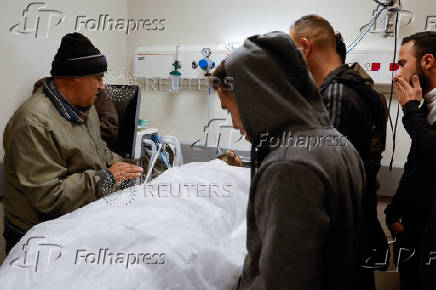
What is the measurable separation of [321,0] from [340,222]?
6.57ft

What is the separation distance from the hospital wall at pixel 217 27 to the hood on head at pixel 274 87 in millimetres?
1691

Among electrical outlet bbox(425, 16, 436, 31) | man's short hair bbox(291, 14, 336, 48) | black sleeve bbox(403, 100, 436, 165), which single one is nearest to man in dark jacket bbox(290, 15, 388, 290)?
man's short hair bbox(291, 14, 336, 48)

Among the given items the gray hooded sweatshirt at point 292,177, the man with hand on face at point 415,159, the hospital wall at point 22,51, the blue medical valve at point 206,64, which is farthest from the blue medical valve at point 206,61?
the gray hooded sweatshirt at point 292,177

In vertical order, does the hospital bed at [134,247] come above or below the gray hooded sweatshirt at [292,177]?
below

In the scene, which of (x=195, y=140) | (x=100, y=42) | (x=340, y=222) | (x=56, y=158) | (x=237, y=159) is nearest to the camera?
(x=340, y=222)

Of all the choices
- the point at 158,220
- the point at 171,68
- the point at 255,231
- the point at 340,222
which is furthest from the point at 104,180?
the point at 171,68

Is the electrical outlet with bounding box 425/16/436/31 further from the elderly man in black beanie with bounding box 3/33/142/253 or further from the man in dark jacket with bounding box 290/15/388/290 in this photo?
the elderly man in black beanie with bounding box 3/33/142/253

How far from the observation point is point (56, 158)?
1415 mm

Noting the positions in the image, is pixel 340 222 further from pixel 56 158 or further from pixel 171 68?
pixel 171 68

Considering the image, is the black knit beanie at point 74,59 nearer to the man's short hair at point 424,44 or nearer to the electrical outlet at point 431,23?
the man's short hair at point 424,44

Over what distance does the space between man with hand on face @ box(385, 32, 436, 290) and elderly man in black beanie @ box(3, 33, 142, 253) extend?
1.30 metres

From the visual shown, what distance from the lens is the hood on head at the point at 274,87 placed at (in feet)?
2.50

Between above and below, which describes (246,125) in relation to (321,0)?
below

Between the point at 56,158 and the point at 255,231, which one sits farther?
the point at 56,158
